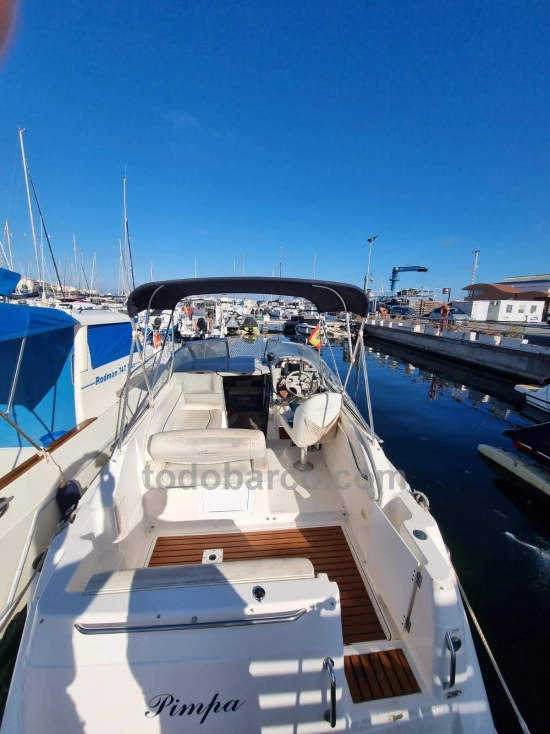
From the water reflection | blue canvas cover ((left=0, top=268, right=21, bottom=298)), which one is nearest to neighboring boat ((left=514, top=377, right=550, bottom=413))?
the water reflection

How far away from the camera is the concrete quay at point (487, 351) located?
1330 cm

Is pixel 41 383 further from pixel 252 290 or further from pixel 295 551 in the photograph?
pixel 295 551

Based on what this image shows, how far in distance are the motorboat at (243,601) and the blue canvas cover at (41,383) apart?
9.05ft

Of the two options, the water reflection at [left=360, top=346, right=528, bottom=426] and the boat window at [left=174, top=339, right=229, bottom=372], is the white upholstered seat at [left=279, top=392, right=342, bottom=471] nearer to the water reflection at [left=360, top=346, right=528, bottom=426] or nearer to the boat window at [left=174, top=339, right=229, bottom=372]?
the boat window at [left=174, top=339, right=229, bottom=372]

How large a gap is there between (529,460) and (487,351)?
38.7 ft

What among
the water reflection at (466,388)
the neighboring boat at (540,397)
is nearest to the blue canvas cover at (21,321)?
the water reflection at (466,388)

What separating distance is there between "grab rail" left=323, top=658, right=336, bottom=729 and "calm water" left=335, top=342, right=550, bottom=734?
8.31 feet

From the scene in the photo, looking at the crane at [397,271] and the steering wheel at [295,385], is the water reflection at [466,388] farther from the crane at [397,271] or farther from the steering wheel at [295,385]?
the crane at [397,271]

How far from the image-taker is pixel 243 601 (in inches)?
50.3

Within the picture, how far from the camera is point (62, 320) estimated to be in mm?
4297

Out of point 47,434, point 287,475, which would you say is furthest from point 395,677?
point 47,434

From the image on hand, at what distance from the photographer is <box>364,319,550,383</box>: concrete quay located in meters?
13.3

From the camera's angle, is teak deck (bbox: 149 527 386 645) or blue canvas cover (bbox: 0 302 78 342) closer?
teak deck (bbox: 149 527 386 645)

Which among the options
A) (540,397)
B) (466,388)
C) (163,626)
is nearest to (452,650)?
(163,626)
